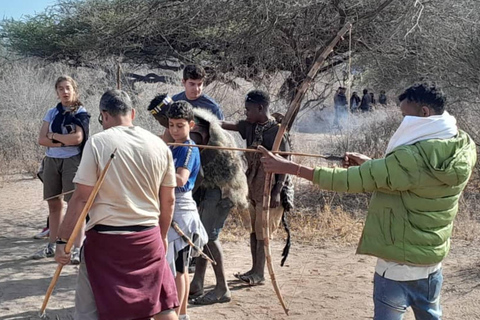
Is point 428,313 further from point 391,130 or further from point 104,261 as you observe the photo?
point 391,130

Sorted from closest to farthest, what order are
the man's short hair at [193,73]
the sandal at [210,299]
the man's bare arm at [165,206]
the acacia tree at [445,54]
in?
the man's bare arm at [165,206] → the sandal at [210,299] → the man's short hair at [193,73] → the acacia tree at [445,54]

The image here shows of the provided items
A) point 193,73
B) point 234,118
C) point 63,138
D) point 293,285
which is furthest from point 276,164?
point 234,118

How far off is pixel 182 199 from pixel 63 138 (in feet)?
6.42

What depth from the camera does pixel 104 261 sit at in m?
2.85

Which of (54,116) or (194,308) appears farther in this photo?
(54,116)

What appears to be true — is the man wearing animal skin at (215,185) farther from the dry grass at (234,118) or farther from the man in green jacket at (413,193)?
the man in green jacket at (413,193)

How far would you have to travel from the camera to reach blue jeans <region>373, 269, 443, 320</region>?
2814mm

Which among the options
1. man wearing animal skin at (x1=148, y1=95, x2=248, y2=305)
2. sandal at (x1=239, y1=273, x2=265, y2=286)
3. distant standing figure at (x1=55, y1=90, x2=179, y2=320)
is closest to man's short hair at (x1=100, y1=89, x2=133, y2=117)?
distant standing figure at (x1=55, y1=90, x2=179, y2=320)

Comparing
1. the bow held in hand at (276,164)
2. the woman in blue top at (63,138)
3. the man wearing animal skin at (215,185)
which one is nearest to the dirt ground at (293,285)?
the man wearing animal skin at (215,185)

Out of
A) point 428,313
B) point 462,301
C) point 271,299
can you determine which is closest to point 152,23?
point 271,299

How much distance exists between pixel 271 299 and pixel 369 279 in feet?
3.61

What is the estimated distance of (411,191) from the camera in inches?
109

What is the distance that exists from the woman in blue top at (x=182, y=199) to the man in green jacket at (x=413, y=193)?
37.9 inches

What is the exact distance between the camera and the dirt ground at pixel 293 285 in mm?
4495
